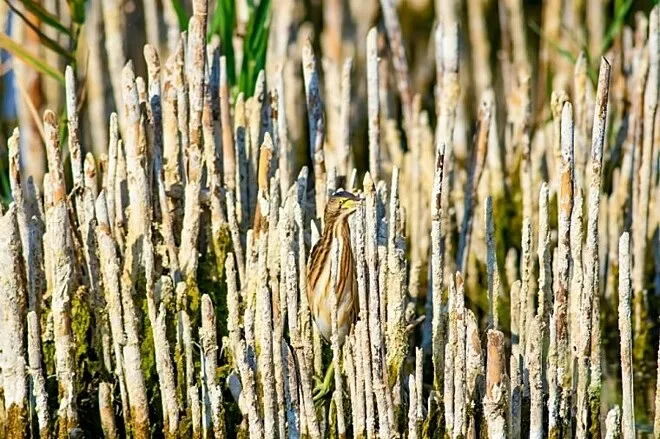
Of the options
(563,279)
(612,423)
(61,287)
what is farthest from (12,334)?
(612,423)

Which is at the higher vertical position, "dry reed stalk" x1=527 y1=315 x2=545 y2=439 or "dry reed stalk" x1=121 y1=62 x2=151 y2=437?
"dry reed stalk" x1=121 y1=62 x2=151 y2=437

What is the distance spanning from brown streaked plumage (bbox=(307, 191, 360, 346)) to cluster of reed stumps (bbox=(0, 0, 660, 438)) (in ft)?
0.24

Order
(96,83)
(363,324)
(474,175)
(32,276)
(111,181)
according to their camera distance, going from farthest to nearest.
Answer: (96,83) < (474,175) < (111,181) < (32,276) < (363,324)

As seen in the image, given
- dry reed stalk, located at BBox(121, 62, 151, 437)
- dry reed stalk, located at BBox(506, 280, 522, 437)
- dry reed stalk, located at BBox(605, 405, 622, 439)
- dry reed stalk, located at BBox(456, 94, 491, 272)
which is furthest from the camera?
dry reed stalk, located at BBox(456, 94, 491, 272)

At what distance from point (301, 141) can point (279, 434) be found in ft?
12.8

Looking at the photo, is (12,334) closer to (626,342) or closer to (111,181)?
(111,181)

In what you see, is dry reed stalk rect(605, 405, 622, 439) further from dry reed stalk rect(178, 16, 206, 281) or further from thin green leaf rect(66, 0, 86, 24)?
thin green leaf rect(66, 0, 86, 24)

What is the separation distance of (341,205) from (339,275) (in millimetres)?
196

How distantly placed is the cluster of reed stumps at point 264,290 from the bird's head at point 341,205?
0.28 ft

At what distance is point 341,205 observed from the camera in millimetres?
3291

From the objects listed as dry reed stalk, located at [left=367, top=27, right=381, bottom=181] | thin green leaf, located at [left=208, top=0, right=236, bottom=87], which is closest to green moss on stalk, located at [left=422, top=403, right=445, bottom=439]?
dry reed stalk, located at [left=367, top=27, right=381, bottom=181]

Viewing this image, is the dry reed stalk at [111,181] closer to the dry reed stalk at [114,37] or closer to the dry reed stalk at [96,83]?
the dry reed stalk at [114,37]

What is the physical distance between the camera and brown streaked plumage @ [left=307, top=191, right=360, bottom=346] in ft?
10.8

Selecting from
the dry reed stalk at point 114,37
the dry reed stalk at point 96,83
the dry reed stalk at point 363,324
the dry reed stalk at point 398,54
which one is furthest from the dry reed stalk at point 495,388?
the dry reed stalk at point 96,83
